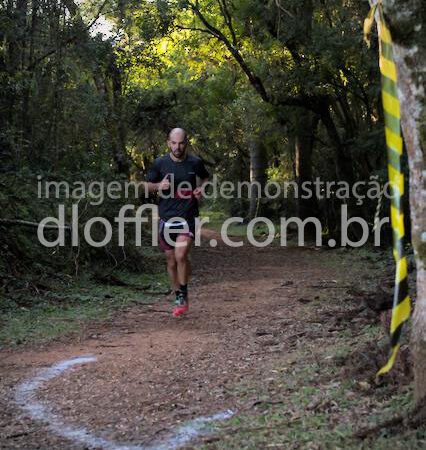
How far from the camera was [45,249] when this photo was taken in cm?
1247

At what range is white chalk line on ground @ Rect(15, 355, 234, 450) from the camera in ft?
14.3

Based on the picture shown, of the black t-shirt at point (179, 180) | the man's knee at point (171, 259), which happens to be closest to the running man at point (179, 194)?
the black t-shirt at point (179, 180)

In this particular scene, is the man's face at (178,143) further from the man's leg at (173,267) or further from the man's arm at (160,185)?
the man's leg at (173,267)

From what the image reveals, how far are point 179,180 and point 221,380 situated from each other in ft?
11.7

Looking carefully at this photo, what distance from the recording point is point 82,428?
4.77 meters

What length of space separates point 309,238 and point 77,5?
11250 millimetres

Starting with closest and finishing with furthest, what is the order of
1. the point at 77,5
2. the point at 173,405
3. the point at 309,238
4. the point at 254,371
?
the point at 173,405 < the point at 254,371 < the point at 77,5 < the point at 309,238

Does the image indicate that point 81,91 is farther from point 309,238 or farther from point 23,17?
point 309,238

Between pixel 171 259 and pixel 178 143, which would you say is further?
pixel 171 259

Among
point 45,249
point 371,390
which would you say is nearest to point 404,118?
point 371,390

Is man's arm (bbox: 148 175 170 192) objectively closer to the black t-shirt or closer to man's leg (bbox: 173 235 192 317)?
the black t-shirt

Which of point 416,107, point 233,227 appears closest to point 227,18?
point 233,227

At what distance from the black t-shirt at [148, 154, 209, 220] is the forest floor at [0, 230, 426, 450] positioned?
1471 millimetres

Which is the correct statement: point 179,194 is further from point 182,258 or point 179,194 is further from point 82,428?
point 82,428
